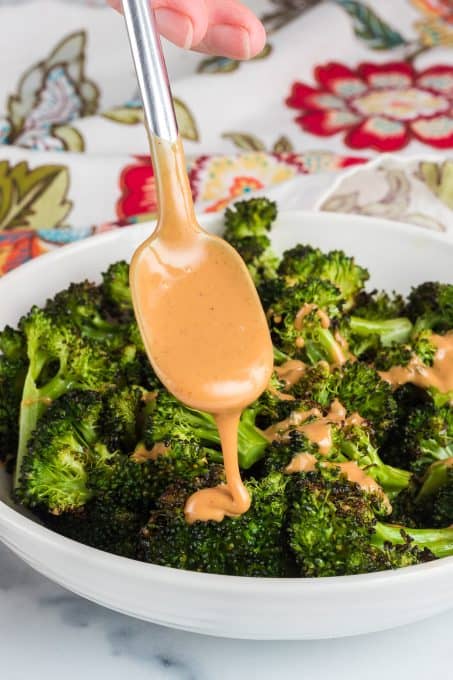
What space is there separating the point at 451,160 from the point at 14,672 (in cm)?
183

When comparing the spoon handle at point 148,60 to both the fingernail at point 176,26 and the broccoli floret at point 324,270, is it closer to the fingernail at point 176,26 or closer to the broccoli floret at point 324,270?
the fingernail at point 176,26

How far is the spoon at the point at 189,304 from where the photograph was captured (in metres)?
1.36

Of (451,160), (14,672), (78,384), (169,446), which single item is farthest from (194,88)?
(14,672)

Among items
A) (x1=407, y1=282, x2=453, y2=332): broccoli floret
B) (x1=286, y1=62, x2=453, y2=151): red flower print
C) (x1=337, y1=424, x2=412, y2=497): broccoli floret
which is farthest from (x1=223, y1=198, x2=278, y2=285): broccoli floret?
(x1=286, y1=62, x2=453, y2=151): red flower print

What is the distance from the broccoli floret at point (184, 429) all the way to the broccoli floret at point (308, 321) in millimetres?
224

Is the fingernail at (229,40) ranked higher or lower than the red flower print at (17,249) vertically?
higher

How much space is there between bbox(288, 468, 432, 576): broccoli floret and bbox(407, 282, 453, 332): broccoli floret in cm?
56

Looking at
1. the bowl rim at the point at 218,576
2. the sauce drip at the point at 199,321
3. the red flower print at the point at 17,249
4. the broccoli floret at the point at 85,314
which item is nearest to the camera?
the bowl rim at the point at 218,576

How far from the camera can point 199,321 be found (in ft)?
4.68

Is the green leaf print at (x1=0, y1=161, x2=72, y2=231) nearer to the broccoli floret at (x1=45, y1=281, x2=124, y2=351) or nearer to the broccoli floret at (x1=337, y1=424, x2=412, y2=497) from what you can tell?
the broccoli floret at (x1=45, y1=281, x2=124, y2=351)

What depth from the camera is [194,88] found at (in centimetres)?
347

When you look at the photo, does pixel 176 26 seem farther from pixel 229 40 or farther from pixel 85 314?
pixel 85 314

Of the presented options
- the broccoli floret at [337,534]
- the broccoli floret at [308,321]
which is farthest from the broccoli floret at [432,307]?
the broccoli floret at [337,534]

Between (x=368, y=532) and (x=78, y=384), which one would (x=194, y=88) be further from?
(x=368, y=532)
